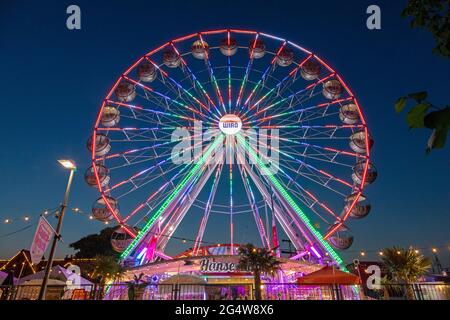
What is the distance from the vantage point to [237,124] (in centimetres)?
2097

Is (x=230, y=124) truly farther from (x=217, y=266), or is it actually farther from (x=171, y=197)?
(x=217, y=266)

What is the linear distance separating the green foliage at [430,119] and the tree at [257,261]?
18957 mm

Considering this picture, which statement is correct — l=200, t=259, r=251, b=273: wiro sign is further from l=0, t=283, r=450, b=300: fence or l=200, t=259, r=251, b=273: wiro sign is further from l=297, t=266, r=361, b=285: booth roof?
l=297, t=266, r=361, b=285: booth roof

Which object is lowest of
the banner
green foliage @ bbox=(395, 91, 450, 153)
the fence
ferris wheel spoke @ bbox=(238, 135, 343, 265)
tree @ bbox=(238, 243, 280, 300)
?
green foliage @ bbox=(395, 91, 450, 153)

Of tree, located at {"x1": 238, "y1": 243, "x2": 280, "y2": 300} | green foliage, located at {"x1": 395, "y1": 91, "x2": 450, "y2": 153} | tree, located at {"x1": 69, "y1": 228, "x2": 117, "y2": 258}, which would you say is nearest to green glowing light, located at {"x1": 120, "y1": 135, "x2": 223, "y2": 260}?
tree, located at {"x1": 238, "y1": 243, "x2": 280, "y2": 300}

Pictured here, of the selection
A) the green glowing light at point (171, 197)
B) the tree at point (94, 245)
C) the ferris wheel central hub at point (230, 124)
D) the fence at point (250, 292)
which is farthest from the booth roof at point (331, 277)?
the tree at point (94, 245)

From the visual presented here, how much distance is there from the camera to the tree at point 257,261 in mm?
19766

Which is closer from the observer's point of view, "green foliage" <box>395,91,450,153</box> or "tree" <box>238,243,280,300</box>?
"green foliage" <box>395,91,450,153</box>

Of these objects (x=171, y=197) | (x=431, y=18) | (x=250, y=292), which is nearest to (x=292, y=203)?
(x=171, y=197)

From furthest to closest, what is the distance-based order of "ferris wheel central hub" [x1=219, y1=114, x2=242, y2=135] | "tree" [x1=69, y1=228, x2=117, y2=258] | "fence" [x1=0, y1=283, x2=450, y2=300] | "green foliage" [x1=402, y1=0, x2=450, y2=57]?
1. "tree" [x1=69, y1=228, x2=117, y2=258]
2. "ferris wheel central hub" [x1=219, y1=114, x2=242, y2=135]
3. "fence" [x1=0, y1=283, x2=450, y2=300]
4. "green foliage" [x1=402, y1=0, x2=450, y2=57]

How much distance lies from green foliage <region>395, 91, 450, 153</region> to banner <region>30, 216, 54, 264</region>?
1099 centimetres

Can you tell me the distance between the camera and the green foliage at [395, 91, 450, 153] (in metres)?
1.77

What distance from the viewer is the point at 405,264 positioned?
23219mm
